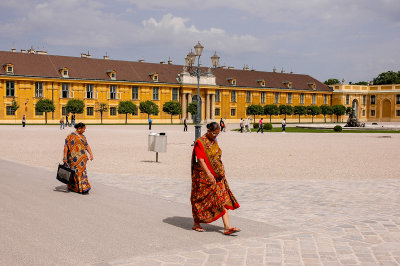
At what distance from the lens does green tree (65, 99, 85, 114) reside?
60.2 m

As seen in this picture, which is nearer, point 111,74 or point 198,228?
point 198,228

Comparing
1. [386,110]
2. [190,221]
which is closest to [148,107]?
[386,110]

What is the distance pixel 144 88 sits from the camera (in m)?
70.2

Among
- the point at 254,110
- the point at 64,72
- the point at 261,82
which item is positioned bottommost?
the point at 254,110

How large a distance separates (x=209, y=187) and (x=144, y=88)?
6488 centimetres

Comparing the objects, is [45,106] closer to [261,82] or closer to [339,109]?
[261,82]

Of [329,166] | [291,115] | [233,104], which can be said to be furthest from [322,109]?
Result: [329,166]

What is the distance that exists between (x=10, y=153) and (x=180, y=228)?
1350 centimetres

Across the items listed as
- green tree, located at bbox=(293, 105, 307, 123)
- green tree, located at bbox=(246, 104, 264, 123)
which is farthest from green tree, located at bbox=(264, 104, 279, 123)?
green tree, located at bbox=(293, 105, 307, 123)

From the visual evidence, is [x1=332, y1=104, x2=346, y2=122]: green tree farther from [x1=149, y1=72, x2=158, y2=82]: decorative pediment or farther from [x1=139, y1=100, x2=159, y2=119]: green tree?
[x1=139, y1=100, x2=159, y2=119]: green tree

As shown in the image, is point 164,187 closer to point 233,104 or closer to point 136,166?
point 136,166

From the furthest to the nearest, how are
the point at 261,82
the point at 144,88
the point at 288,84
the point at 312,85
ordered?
the point at 312,85
the point at 288,84
the point at 261,82
the point at 144,88

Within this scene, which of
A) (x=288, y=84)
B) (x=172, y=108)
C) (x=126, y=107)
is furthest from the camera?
(x=288, y=84)

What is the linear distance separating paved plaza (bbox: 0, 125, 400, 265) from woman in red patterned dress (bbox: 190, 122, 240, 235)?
316 mm
